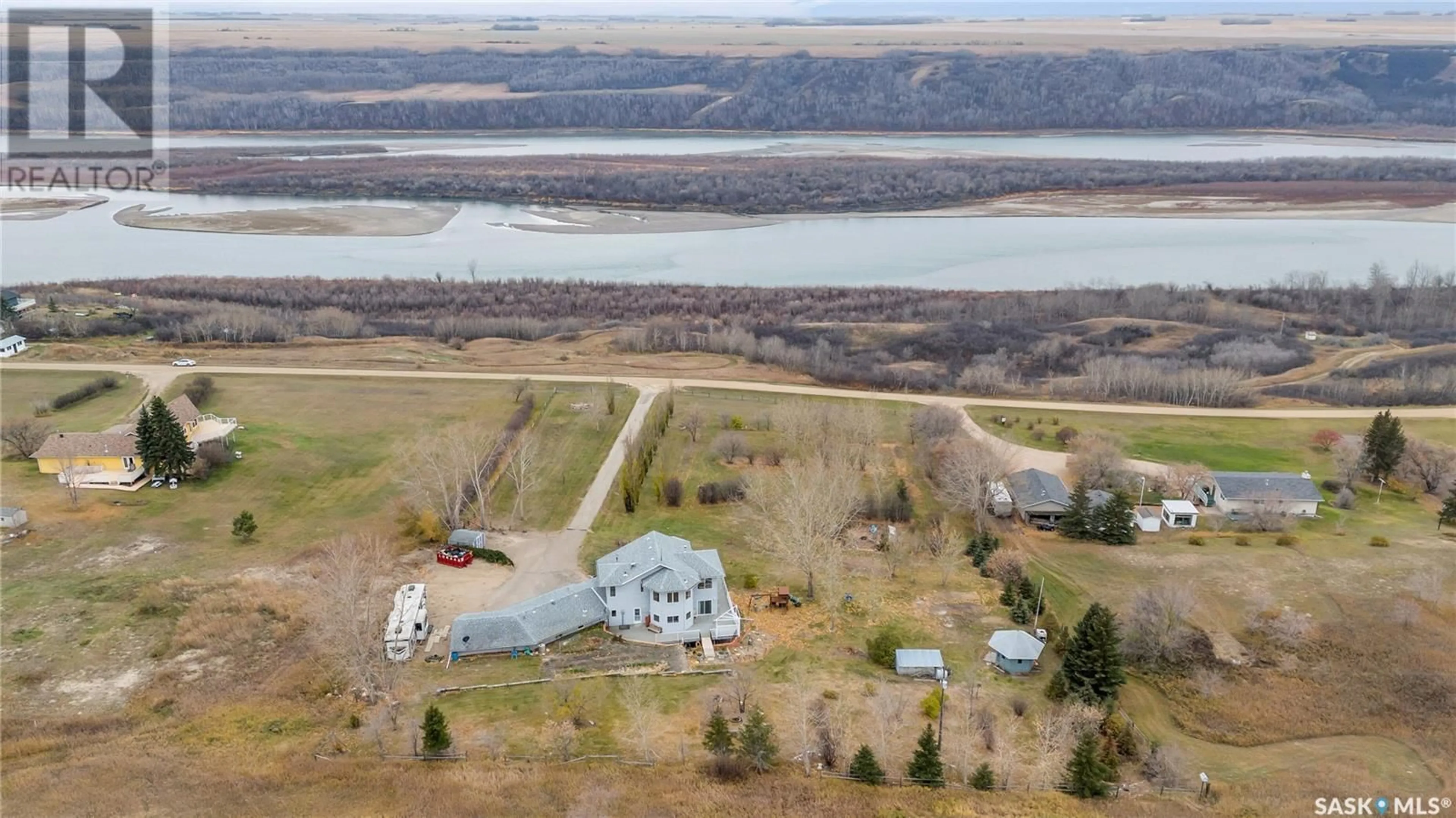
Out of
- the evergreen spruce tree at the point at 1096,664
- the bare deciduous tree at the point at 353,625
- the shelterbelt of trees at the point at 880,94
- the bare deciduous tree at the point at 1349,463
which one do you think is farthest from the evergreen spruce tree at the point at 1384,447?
the shelterbelt of trees at the point at 880,94

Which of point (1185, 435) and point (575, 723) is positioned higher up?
point (1185, 435)

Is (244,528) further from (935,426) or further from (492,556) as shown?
(935,426)

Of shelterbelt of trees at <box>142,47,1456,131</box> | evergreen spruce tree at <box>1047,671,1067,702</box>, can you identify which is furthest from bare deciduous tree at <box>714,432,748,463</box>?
shelterbelt of trees at <box>142,47,1456,131</box>

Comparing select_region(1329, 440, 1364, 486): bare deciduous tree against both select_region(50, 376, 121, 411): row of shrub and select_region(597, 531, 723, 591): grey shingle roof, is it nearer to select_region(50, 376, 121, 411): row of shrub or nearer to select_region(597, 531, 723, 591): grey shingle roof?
select_region(597, 531, 723, 591): grey shingle roof

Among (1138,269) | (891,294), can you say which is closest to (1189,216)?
(1138,269)

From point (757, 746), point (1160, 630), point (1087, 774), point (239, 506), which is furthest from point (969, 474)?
point (239, 506)

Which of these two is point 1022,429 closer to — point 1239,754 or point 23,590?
point 1239,754
